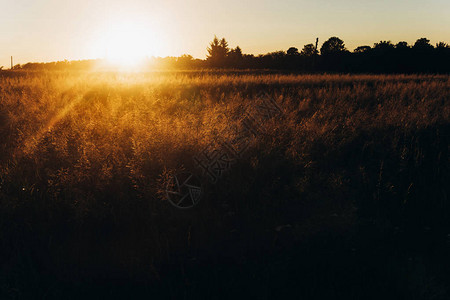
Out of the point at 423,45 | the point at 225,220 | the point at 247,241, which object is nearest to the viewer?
the point at 247,241

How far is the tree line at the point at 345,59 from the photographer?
38.3 m

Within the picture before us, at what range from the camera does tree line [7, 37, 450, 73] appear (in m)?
38.3

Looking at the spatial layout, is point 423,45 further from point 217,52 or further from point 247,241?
point 247,241

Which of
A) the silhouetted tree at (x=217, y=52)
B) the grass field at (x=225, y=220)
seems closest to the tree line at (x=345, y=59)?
the silhouetted tree at (x=217, y=52)

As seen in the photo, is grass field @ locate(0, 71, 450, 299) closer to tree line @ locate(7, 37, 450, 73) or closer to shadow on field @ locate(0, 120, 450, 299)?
shadow on field @ locate(0, 120, 450, 299)

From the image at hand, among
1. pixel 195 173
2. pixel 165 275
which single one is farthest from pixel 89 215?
pixel 195 173

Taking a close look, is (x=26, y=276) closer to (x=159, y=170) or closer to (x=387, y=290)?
(x=159, y=170)

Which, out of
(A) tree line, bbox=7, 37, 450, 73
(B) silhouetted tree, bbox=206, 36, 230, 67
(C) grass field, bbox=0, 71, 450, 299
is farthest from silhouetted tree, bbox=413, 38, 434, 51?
(C) grass field, bbox=0, 71, 450, 299

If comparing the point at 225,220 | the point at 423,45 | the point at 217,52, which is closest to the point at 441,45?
the point at 423,45

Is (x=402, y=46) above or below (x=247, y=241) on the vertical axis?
above

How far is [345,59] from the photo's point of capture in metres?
41.8

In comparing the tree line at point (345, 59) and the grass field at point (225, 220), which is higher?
the tree line at point (345, 59)

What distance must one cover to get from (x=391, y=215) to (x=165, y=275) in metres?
2.51

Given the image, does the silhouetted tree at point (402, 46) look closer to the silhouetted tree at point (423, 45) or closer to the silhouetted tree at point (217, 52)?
the silhouetted tree at point (423, 45)
